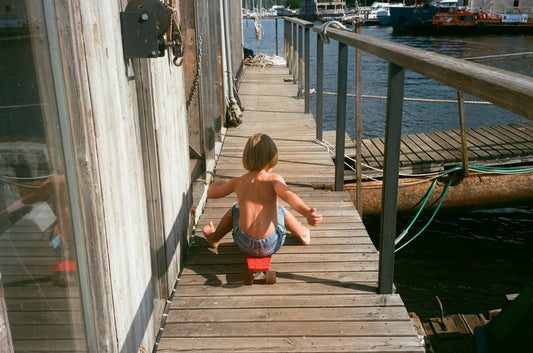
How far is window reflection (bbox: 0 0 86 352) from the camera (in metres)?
1.23

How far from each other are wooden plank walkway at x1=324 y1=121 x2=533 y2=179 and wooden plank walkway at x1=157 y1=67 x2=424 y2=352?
2353mm

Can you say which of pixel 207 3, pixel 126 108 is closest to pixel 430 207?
pixel 207 3

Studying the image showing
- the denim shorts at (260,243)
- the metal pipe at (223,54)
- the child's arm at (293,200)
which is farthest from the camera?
the metal pipe at (223,54)

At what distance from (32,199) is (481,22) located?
5337 centimetres

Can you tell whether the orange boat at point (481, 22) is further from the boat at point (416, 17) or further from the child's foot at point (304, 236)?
the child's foot at point (304, 236)

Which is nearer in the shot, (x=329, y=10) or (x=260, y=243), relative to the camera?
(x=260, y=243)

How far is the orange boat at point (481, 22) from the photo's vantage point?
47656 millimetres

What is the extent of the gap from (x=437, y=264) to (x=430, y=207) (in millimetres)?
1309

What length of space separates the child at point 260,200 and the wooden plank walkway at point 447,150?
295cm

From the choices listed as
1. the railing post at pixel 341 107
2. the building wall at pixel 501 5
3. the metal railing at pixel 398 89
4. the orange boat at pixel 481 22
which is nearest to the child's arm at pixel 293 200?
the metal railing at pixel 398 89

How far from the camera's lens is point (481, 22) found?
4822 cm

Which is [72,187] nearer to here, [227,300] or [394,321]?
[227,300]

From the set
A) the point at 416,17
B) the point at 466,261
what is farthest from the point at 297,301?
the point at 416,17

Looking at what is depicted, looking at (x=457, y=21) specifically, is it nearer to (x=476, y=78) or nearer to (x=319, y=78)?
(x=319, y=78)
